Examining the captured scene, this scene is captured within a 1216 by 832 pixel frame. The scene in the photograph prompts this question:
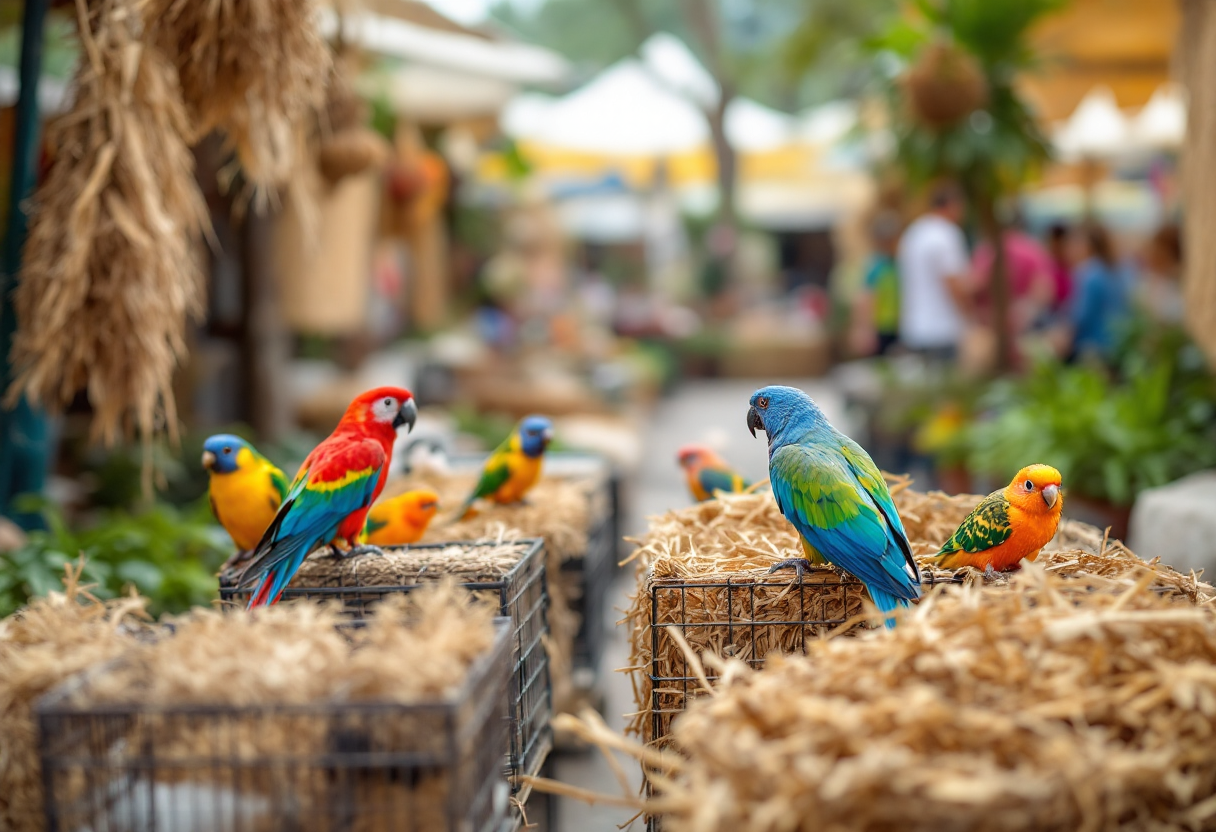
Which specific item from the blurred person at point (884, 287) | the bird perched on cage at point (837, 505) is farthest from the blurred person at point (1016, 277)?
the bird perched on cage at point (837, 505)

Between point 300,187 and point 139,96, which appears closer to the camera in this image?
point 139,96

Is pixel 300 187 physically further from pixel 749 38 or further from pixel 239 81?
pixel 749 38

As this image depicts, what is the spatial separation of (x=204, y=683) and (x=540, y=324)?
11425 millimetres

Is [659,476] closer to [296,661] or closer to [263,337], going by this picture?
[263,337]

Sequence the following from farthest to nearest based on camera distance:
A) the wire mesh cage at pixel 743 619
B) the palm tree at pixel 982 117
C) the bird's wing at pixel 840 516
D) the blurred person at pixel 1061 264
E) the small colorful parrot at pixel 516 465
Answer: the blurred person at pixel 1061 264, the palm tree at pixel 982 117, the small colorful parrot at pixel 516 465, the wire mesh cage at pixel 743 619, the bird's wing at pixel 840 516

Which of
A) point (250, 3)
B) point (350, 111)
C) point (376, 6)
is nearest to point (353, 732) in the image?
point (250, 3)

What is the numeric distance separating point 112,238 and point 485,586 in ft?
6.19

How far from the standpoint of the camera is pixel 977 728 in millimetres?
1529

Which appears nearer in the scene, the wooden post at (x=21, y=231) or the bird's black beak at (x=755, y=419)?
the bird's black beak at (x=755, y=419)

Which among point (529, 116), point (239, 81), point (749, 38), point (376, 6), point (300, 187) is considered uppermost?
point (749, 38)

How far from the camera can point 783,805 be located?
4.60ft

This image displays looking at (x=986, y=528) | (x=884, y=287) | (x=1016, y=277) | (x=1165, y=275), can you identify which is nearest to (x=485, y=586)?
(x=986, y=528)

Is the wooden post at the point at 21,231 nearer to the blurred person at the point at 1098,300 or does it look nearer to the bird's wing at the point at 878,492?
the bird's wing at the point at 878,492

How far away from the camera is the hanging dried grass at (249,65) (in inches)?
→ 124
